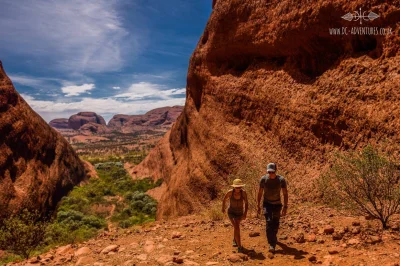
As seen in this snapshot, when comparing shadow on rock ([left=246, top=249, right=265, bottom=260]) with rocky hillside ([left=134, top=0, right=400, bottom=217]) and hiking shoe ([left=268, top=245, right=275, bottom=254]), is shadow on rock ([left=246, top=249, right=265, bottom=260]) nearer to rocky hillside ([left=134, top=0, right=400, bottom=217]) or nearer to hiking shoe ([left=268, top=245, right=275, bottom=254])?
hiking shoe ([left=268, top=245, right=275, bottom=254])

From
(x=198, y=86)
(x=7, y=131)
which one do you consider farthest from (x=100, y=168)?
(x=198, y=86)

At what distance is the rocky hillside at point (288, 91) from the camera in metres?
7.95

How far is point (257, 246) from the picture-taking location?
586 cm

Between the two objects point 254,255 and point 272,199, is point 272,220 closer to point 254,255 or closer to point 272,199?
point 272,199

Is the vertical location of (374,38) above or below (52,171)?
above

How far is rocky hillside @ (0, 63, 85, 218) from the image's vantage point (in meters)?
19.6

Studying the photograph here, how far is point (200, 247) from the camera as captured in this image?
245 inches

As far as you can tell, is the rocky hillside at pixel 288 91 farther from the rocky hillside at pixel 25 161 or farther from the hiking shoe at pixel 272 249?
the rocky hillside at pixel 25 161

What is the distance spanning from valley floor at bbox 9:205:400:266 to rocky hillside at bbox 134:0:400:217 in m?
2.26

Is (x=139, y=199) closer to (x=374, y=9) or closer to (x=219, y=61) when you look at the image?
(x=219, y=61)

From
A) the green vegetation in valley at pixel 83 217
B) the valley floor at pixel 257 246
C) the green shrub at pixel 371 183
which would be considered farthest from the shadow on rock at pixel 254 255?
the green vegetation in valley at pixel 83 217

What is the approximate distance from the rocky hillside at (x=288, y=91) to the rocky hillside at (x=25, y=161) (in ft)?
37.2

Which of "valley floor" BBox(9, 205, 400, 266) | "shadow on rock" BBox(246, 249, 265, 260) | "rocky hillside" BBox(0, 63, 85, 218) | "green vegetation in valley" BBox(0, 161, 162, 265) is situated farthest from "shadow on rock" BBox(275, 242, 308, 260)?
"rocky hillside" BBox(0, 63, 85, 218)

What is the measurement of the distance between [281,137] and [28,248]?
9.80 metres
